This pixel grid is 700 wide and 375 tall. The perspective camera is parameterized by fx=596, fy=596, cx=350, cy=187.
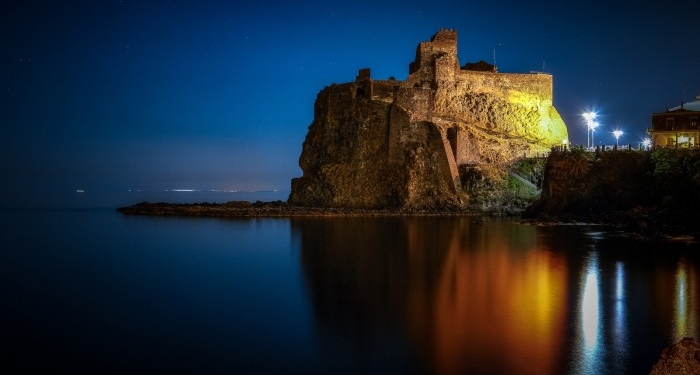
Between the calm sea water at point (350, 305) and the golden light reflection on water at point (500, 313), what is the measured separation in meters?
0.05

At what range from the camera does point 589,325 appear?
11.9 m

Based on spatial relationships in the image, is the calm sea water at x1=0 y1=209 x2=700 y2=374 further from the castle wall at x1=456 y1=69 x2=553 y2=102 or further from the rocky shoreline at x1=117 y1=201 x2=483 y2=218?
the castle wall at x1=456 y1=69 x2=553 y2=102

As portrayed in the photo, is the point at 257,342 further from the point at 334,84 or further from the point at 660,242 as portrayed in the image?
the point at 334,84

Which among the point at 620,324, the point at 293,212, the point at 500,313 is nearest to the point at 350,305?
the point at 500,313

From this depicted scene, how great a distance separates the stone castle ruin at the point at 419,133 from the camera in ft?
147

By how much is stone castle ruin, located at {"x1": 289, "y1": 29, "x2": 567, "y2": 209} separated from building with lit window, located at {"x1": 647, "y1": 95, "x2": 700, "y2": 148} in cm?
1001

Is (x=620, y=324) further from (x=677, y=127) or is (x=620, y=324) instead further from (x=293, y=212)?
(x=677, y=127)

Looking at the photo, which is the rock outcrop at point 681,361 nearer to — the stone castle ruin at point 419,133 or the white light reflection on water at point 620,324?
the white light reflection on water at point 620,324

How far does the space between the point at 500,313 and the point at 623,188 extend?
27456 mm

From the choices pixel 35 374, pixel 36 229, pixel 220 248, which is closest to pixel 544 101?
pixel 220 248

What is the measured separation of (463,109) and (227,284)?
36888 millimetres

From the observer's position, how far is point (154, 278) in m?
18.1

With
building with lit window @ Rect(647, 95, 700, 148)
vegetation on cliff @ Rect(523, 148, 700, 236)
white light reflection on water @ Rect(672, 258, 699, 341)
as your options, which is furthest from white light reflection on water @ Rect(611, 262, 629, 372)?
building with lit window @ Rect(647, 95, 700, 148)

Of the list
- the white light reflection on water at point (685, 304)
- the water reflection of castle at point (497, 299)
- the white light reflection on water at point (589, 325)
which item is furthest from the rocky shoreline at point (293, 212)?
the white light reflection on water at point (685, 304)
